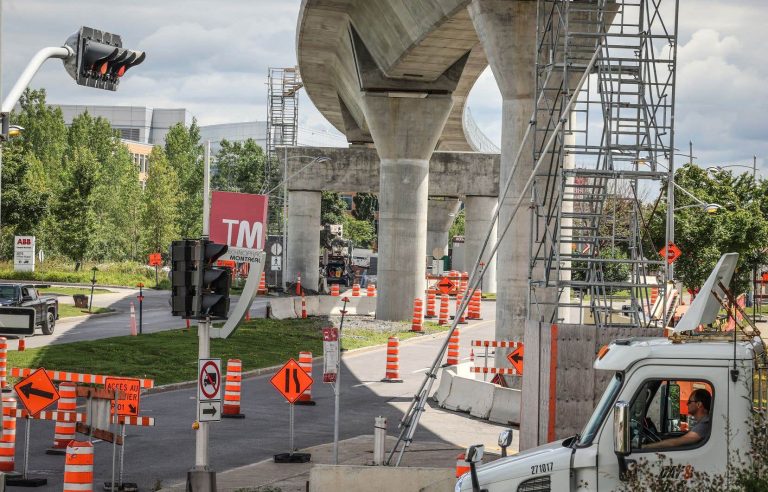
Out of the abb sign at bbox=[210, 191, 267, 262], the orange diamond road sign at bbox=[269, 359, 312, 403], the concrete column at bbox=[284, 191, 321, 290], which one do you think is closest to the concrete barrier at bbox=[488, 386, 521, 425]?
the orange diamond road sign at bbox=[269, 359, 312, 403]

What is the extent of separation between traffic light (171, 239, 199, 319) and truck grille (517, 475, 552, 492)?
5831 mm

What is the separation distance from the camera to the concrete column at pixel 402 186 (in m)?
49.9

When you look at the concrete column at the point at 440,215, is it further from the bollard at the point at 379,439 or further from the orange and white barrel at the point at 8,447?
the orange and white barrel at the point at 8,447

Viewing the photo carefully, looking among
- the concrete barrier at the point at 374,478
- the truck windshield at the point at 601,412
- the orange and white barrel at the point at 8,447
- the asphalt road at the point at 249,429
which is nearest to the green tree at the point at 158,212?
the asphalt road at the point at 249,429

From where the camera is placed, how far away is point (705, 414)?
401 inches

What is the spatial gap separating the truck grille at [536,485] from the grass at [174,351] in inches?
788

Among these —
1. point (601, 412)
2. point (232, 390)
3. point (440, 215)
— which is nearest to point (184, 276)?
point (601, 412)

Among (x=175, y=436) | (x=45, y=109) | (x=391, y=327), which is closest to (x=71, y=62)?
(x=175, y=436)

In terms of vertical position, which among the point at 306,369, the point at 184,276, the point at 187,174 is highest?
the point at 187,174

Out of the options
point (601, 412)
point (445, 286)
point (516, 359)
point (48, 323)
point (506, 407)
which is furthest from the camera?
point (445, 286)

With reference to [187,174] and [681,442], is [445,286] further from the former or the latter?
[187,174]

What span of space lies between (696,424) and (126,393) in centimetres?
956

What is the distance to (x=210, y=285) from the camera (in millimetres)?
15312

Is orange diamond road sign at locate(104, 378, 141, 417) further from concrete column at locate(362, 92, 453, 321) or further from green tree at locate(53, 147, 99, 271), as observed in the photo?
green tree at locate(53, 147, 99, 271)
